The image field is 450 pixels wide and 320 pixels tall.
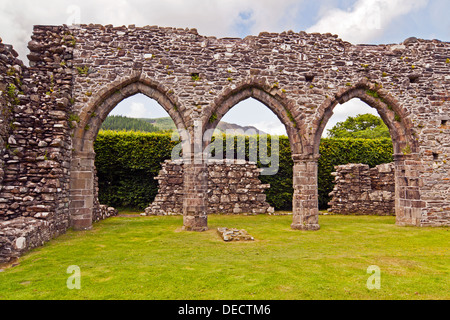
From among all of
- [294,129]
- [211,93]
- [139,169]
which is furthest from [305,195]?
[139,169]

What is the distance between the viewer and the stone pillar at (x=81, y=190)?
8875mm

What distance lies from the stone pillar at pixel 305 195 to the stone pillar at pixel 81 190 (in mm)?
6226

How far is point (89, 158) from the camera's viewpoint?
920cm

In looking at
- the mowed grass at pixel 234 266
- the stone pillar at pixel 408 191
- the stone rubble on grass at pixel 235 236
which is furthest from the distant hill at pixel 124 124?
the stone rubble on grass at pixel 235 236

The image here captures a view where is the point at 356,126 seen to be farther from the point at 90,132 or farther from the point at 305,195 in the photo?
the point at 90,132

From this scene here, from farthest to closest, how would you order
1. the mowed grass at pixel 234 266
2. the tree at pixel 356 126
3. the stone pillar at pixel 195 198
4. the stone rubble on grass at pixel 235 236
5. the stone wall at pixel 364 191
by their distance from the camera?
the tree at pixel 356 126 < the stone wall at pixel 364 191 < the stone pillar at pixel 195 198 < the stone rubble on grass at pixel 235 236 < the mowed grass at pixel 234 266

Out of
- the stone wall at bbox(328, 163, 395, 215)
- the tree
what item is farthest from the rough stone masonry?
the tree

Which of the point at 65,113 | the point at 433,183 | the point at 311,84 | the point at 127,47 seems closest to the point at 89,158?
the point at 65,113

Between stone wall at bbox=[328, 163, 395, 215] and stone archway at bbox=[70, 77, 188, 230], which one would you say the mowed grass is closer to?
stone archway at bbox=[70, 77, 188, 230]

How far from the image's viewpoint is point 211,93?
948cm

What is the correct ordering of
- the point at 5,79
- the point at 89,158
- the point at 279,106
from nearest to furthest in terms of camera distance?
the point at 5,79 < the point at 89,158 < the point at 279,106

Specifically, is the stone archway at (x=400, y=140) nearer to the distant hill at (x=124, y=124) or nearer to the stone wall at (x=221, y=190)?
the stone wall at (x=221, y=190)
